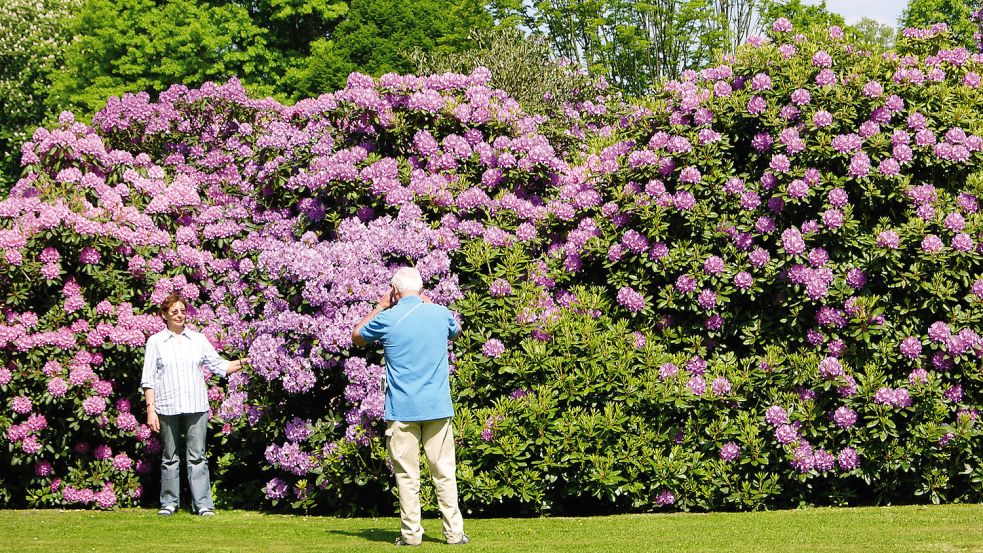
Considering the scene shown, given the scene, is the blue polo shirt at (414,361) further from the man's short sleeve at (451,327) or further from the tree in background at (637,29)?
the tree in background at (637,29)

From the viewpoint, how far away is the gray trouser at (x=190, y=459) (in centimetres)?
845

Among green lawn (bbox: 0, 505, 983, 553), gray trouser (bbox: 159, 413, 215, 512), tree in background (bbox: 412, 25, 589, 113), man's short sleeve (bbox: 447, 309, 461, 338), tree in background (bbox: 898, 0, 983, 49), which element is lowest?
green lawn (bbox: 0, 505, 983, 553)

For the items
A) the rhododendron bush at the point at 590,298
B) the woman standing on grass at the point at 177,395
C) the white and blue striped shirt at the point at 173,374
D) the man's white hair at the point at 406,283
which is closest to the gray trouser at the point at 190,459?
the woman standing on grass at the point at 177,395

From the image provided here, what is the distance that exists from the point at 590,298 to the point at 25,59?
29.7 metres

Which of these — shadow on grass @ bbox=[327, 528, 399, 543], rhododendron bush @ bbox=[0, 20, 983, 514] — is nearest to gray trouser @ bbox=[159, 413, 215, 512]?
rhododendron bush @ bbox=[0, 20, 983, 514]

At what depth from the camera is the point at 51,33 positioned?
1304 inches

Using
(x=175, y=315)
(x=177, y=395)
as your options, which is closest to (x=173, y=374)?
(x=177, y=395)

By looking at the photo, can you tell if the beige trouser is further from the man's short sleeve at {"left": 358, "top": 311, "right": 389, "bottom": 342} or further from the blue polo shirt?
the man's short sleeve at {"left": 358, "top": 311, "right": 389, "bottom": 342}

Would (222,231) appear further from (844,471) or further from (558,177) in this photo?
(844,471)

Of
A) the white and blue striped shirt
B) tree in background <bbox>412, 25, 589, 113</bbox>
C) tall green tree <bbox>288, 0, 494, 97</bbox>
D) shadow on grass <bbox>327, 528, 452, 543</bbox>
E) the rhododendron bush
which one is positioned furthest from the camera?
tall green tree <bbox>288, 0, 494, 97</bbox>

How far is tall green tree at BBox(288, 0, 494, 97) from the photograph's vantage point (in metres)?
25.4

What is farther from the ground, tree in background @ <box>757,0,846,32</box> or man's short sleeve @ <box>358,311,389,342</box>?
tree in background @ <box>757,0,846,32</box>

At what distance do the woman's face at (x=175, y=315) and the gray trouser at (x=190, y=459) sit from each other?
74 centimetres

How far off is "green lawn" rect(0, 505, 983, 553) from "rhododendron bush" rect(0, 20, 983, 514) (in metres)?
0.50
